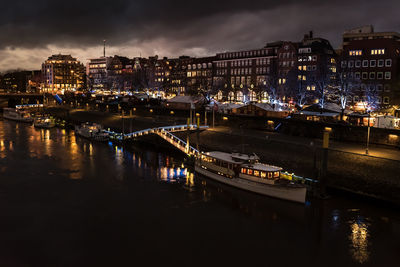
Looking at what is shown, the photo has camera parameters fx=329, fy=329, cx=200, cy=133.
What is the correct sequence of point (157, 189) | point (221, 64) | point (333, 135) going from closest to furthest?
point (157, 189) → point (333, 135) → point (221, 64)

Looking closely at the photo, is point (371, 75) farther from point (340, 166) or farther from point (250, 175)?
point (250, 175)

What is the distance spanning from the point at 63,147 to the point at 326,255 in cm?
4534

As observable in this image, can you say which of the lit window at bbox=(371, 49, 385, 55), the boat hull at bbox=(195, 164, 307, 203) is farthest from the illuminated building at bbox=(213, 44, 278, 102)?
the boat hull at bbox=(195, 164, 307, 203)

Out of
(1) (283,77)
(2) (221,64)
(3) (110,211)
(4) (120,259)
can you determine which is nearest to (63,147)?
(3) (110,211)

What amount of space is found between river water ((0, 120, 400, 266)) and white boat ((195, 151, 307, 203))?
2.73ft

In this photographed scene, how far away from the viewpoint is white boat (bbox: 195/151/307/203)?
29125 mm

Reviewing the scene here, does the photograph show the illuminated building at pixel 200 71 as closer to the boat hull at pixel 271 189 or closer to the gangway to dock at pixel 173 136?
the gangway to dock at pixel 173 136

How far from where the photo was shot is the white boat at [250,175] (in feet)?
95.6

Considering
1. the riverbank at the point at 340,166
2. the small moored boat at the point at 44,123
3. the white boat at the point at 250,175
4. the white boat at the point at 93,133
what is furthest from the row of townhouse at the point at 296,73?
the small moored boat at the point at 44,123

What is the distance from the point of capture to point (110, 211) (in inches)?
1070

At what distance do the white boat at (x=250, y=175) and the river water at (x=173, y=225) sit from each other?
83 cm

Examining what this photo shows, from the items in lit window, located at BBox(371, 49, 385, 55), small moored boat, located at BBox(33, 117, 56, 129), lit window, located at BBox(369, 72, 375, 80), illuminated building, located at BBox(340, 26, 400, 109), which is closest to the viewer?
illuminated building, located at BBox(340, 26, 400, 109)

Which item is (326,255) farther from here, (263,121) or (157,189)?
(263,121)

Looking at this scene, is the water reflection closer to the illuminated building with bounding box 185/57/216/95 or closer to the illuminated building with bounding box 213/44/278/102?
the illuminated building with bounding box 213/44/278/102
